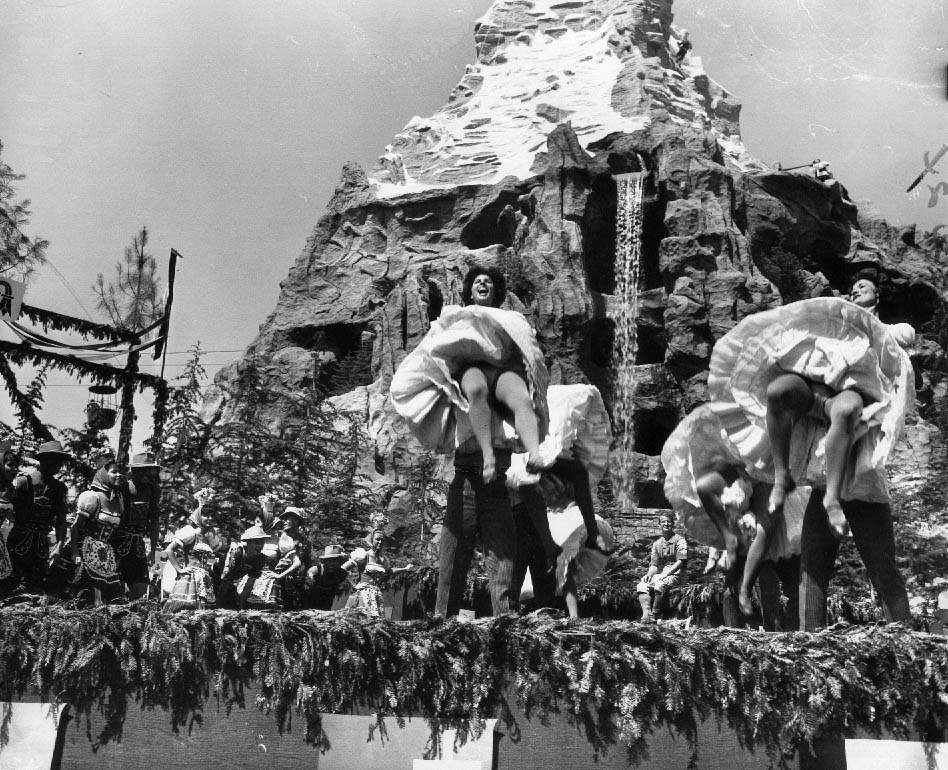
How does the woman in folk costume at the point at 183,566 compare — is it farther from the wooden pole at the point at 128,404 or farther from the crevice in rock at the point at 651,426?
the crevice in rock at the point at 651,426

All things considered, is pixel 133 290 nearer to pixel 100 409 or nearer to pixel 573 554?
pixel 100 409

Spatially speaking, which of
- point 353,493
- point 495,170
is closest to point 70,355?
point 353,493

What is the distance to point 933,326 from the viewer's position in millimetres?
28828

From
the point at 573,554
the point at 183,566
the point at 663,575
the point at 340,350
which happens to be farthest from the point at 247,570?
the point at 340,350

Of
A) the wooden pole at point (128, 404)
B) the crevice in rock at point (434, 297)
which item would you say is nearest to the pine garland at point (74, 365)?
the wooden pole at point (128, 404)

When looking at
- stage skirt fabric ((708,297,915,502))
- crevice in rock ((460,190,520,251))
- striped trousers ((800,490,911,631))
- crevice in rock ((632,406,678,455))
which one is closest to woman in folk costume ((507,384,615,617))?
stage skirt fabric ((708,297,915,502))

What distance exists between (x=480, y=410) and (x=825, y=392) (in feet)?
5.62

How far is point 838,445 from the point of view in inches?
223

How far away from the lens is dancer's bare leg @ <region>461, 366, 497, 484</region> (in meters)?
5.81

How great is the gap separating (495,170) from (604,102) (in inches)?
241

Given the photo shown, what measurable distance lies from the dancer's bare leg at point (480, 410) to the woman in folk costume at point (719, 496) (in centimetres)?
199

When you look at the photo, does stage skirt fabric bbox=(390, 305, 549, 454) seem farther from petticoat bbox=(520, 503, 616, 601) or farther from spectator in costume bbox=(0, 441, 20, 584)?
spectator in costume bbox=(0, 441, 20, 584)

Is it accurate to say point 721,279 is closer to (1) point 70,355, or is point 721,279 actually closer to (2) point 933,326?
(2) point 933,326

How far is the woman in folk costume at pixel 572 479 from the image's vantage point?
7426 millimetres
